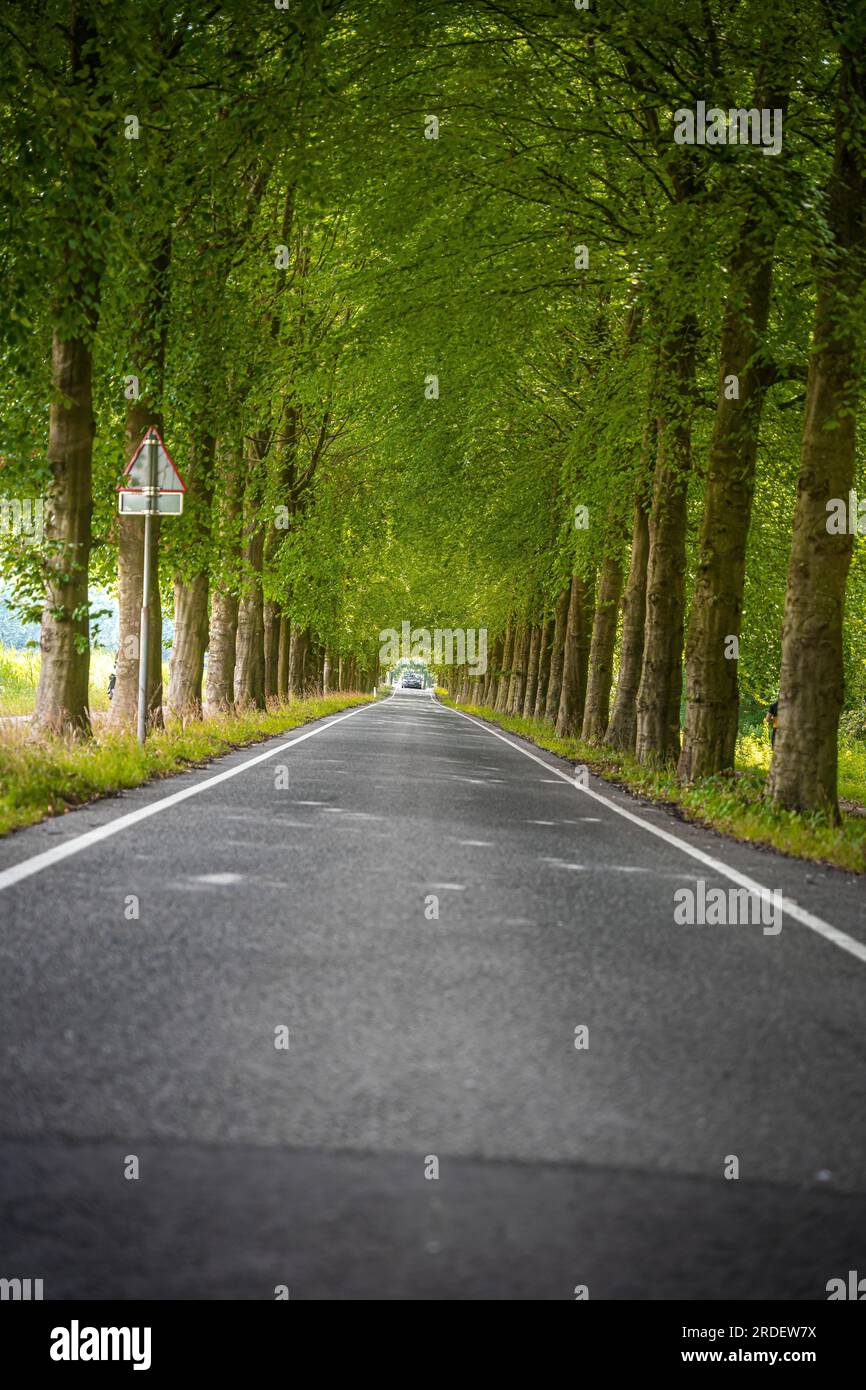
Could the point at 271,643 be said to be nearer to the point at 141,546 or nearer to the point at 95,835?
the point at 141,546

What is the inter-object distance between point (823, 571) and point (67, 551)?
7641 mm

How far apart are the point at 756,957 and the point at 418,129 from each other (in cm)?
1144

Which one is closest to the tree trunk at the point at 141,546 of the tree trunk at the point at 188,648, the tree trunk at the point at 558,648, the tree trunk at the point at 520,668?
the tree trunk at the point at 188,648

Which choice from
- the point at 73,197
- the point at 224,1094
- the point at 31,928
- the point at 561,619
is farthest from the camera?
the point at 561,619

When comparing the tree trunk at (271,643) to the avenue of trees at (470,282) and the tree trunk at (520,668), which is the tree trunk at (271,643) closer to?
the avenue of trees at (470,282)

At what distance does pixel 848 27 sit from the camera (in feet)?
35.3

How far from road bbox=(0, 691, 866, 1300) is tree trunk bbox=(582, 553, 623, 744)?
17419mm

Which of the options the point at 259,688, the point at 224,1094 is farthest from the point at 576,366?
the point at 224,1094

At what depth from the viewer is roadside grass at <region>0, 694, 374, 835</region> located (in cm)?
986

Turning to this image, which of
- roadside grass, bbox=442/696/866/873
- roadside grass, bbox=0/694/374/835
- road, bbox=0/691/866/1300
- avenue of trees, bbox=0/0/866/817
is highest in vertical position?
avenue of trees, bbox=0/0/866/817

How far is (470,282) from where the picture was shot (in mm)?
16234

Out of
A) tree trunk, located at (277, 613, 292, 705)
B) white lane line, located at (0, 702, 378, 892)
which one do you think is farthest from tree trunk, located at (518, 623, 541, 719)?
white lane line, located at (0, 702, 378, 892)

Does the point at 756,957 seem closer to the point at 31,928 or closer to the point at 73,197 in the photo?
the point at 31,928

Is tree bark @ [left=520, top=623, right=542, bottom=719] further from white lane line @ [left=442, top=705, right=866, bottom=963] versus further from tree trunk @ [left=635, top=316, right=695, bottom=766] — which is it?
white lane line @ [left=442, top=705, right=866, bottom=963]
